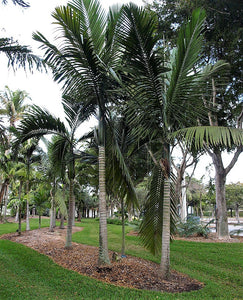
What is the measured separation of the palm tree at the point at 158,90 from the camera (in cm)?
437

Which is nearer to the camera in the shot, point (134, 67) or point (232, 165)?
point (134, 67)

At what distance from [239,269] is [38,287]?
519 cm

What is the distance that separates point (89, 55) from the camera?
16.9 feet

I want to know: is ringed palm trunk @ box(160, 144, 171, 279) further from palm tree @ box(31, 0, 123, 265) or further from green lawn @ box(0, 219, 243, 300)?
palm tree @ box(31, 0, 123, 265)

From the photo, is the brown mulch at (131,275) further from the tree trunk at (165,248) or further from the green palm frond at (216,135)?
the green palm frond at (216,135)

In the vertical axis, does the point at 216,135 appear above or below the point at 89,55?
below

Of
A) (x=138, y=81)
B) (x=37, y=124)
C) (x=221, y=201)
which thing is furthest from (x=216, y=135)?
(x=221, y=201)

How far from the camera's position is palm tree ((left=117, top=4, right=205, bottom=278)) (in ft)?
14.3

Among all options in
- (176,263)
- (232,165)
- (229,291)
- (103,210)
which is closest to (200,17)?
(103,210)

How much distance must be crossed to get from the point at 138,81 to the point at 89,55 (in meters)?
1.22

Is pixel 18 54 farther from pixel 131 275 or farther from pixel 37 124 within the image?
pixel 131 275

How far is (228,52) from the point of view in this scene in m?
10.7

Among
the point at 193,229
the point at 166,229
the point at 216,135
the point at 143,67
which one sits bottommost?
the point at 193,229

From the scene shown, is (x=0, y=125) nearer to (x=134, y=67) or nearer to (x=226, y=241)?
(x=134, y=67)
